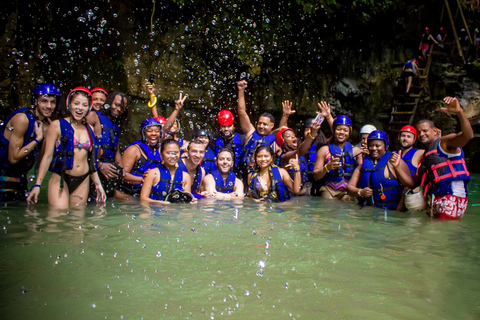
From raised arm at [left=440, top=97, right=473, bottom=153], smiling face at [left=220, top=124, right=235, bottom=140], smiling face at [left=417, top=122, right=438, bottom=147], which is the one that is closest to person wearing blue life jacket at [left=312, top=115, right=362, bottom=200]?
smiling face at [left=417, top=122, right=438, bottom=147]

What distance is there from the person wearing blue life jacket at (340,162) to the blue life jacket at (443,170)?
186 cm

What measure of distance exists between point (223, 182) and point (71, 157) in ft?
8.83

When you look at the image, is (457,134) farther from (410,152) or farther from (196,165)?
(196,165)

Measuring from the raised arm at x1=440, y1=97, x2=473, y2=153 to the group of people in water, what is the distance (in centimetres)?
1

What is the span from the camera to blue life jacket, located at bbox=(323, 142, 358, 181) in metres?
7.17

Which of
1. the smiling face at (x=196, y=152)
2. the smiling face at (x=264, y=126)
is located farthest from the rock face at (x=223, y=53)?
the smiling face at (x=196, y=152)

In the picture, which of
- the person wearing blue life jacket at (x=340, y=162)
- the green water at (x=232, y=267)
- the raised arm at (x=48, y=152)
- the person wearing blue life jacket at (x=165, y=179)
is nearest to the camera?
the green water at (x=232, y=267)

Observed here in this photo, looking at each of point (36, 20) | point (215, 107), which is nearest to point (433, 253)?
point (215, 107)

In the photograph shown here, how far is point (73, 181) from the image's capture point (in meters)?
5.41

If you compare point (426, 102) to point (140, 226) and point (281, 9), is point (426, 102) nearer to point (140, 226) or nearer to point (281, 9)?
point (281, 9)

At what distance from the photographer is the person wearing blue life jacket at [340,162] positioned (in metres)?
7.14

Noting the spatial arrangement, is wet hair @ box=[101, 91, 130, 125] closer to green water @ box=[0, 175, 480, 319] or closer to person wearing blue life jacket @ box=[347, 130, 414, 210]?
green water @ box=[0, 175, 480, 319]

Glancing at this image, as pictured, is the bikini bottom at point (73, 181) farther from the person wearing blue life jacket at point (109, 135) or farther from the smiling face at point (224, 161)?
the smiling face at point (224, 161)

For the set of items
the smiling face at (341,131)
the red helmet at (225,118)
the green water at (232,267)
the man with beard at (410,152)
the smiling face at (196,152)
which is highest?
the red helmet at (225,118)
